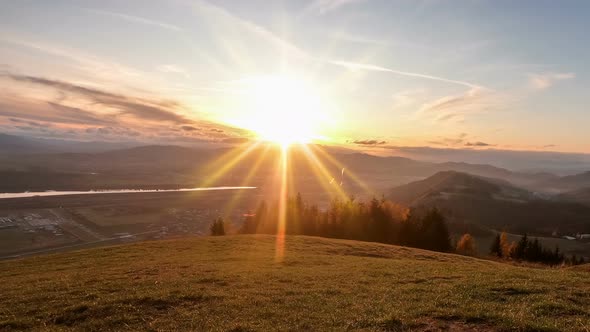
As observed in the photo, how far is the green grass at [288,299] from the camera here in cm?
1712

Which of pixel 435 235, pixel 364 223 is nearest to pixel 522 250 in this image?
pixel 435 235

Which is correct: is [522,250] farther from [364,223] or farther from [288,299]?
[288,299]

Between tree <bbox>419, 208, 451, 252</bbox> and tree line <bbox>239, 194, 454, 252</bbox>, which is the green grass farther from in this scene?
tree line <bbox>239, 194, 454, 252</bbox>

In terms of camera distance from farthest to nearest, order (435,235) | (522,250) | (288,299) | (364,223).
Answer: (364,223), (522,250), (435,235), (288,299)

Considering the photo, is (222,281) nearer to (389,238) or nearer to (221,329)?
(221,329)

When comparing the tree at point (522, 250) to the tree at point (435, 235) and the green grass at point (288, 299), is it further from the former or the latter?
the green grass at point (288, 299)

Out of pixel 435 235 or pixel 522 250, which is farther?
pixel 522 250

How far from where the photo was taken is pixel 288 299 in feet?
73.8

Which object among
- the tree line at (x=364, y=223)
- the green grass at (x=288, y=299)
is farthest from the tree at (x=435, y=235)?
the green grass at (x=288, y=299)

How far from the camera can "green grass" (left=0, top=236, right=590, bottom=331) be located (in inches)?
674

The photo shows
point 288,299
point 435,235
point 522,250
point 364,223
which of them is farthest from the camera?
point 364,223

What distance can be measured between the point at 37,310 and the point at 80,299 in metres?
2.39

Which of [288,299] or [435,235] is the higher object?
[288,299]

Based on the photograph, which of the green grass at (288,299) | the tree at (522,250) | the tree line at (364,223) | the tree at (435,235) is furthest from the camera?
the tree line at (364,223)
